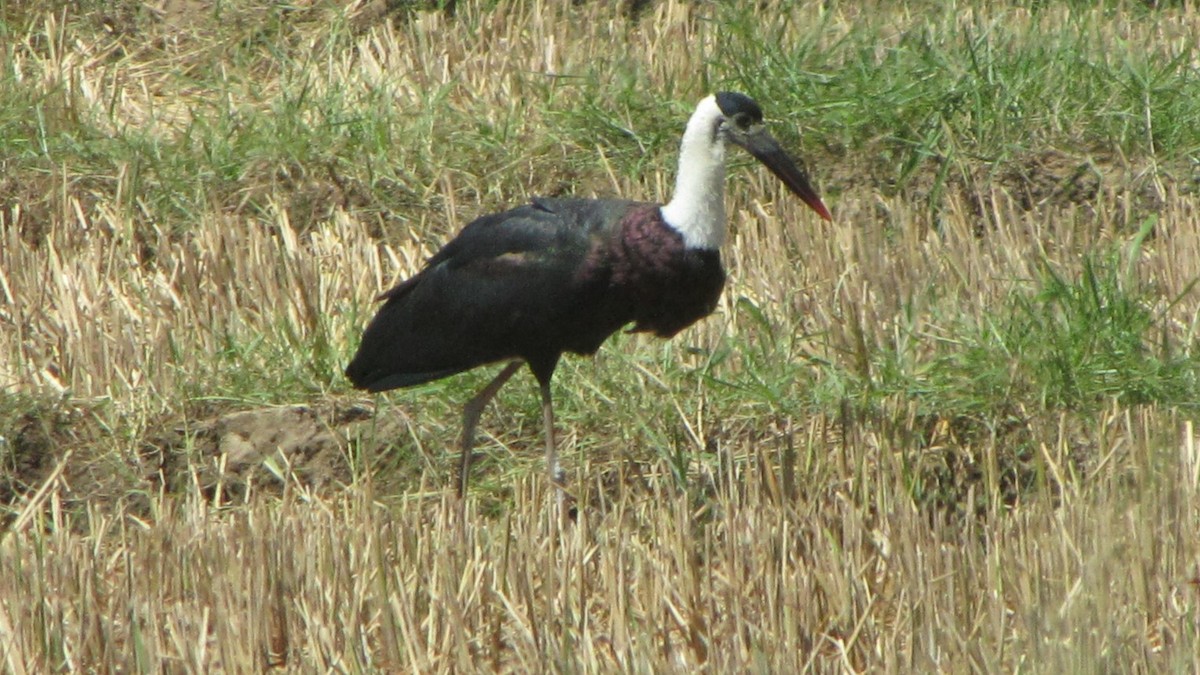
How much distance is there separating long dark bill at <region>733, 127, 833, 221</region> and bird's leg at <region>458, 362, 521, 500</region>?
0.88m

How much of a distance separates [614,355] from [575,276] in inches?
28.4

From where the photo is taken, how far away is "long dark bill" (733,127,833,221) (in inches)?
189

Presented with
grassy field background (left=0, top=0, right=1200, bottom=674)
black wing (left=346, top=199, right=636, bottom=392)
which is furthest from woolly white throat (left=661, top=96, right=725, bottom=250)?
grassy field background (left=0, top=0, right=1200, bottom=674)

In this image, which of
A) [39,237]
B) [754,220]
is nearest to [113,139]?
[39,237]

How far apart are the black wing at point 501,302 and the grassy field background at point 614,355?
9.9 inches

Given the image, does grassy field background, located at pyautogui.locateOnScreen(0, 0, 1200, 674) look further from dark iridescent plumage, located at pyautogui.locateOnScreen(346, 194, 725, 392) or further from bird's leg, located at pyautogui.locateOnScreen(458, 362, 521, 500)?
dark iridescent plumage, located at pyautogui.locateOnScreen(346, 194, 725, 392)

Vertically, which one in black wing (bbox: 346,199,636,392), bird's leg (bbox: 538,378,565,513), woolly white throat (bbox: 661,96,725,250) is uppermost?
woolly white throat (bbox: 661,96,725,250)

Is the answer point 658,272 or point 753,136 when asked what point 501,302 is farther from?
point 753,136

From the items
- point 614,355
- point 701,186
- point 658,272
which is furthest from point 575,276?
point 614,355

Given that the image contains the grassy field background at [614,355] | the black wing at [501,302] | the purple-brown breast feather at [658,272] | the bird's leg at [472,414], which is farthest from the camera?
the bird's leg at [472,414]

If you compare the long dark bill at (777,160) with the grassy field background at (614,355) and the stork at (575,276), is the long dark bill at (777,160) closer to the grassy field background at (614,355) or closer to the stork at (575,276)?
the stork at (575,276)

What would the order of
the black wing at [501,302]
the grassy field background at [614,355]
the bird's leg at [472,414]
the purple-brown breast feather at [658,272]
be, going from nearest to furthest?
the grassy field background at [614,355], the purple-brown breast feather at [658,272], the black wing at [501,302], the bird's leg at [472,414]

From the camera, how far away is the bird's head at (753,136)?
4.77 metres

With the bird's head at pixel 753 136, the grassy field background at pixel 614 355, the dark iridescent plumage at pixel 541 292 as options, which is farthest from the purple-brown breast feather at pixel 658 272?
the grassy field background at pixel 614 355
